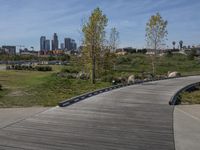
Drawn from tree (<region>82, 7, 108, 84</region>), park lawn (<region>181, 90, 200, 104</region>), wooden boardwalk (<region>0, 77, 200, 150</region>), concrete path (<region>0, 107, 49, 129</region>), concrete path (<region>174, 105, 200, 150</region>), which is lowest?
park lawn (<region>181, 90, 200, 104</region>)

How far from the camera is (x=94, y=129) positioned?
1181 cm

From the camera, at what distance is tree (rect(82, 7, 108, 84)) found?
33.3 m

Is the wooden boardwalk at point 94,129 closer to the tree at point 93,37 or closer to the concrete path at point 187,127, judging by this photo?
the concrete path at point 187,127

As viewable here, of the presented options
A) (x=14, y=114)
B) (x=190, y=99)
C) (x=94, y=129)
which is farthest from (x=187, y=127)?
(x=190, y=99)

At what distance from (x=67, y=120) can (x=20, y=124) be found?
1.76 metres

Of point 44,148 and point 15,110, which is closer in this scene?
point 44,148

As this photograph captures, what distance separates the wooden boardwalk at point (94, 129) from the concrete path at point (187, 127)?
Result: 9.3 inches

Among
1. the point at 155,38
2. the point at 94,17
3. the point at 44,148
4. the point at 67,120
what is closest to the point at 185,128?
the point at 67,120

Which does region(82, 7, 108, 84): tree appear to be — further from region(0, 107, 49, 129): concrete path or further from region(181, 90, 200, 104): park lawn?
region(0, 107, 49, 129): concrete path

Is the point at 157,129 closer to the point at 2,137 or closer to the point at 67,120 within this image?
the point at 67,120

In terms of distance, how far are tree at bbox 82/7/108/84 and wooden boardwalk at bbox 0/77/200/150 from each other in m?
16.7

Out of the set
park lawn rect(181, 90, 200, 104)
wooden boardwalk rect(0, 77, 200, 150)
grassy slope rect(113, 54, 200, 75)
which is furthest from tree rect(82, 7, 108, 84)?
grassy slope rect(113, 54, 200, 75)

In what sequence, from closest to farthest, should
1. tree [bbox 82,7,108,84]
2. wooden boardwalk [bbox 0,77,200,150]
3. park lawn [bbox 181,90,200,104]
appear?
wooden boardwalk [bbox 0,77,200,150]
park lawn [bbox 181,90,200,104]
tree [bbox 82,7,108,84]

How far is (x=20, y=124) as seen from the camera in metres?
12.4
